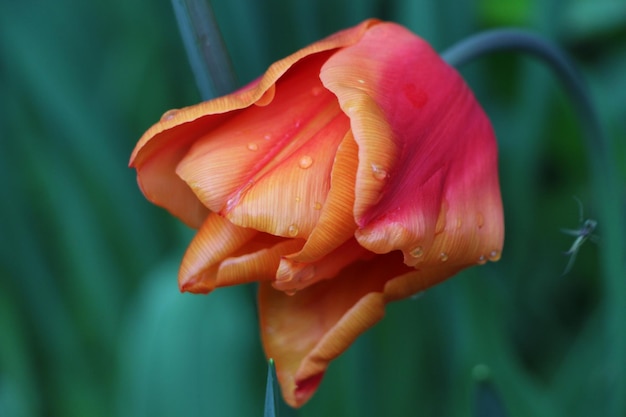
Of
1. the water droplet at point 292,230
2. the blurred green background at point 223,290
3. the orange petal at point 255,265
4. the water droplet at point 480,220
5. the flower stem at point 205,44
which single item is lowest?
the blurred green background at point 223,290

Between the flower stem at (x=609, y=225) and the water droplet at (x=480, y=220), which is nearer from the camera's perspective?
the water droplet at (x=480, y=220)

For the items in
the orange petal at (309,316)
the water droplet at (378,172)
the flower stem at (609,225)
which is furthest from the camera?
the flower stem at (609,225)

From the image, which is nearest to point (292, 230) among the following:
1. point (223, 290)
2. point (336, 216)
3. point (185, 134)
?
point (336, 216)

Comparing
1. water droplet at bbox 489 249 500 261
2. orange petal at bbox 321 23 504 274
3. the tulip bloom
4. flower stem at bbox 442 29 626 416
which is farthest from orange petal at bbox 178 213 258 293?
flower stem at bbox 442 29 626 416

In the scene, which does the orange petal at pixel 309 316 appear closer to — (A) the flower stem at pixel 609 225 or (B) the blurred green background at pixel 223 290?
(B) the blurred green background at pixel 223 290

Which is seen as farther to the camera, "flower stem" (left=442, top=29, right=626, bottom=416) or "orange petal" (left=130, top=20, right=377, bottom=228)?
"flower stem" (left=442, top=29, right=626, bottom=416)

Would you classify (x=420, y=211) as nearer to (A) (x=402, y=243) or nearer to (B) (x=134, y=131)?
(A) (x=402, y=243)

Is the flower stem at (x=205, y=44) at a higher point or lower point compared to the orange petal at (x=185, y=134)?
higher

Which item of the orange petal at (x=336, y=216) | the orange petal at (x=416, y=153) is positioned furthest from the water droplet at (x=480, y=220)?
the orange petal at (x=336, y=216)

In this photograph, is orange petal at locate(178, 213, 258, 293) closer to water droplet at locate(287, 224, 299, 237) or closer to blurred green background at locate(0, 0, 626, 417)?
water droplet at locate(287, 224, 299, 237)

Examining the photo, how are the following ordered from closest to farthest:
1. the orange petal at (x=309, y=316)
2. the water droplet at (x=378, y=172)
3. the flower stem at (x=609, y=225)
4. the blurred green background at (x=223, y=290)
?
1. the water droplet at (x=378, y=172)
2. the orange petal at (x=309, y=316)
3. the flower stem at (x=609, y=225)
4. the blurred green background at (x=223, y=290)
